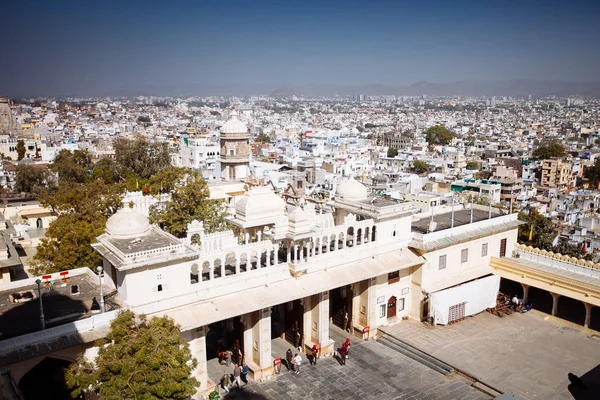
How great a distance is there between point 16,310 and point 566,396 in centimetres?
2034

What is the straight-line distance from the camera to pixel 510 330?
2469 cm

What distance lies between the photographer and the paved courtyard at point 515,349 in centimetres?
2011

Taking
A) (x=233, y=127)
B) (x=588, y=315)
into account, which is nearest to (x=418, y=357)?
(x=588, y=315)

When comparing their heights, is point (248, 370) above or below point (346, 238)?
below

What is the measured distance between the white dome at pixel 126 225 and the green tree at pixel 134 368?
4.18m

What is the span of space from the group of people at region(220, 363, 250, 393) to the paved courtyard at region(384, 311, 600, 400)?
25.4ft

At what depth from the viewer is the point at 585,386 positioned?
19.7 meters

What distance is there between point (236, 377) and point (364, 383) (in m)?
5.11

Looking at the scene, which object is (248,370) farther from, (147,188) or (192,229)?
(147,188)

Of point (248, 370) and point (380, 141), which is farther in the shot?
point (380, 141)

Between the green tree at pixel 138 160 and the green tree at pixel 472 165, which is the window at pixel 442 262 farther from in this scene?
the green tree at pixel 472 165

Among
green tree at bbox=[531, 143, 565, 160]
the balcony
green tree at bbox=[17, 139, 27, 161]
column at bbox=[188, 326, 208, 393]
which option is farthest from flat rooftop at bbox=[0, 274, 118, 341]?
green tree at bbox=[531, 143, 565, 160]

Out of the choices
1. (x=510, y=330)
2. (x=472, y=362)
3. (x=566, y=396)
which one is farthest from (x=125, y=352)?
(x=510, y=330)

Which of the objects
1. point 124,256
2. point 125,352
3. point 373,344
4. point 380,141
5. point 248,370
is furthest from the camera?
point 380,141
